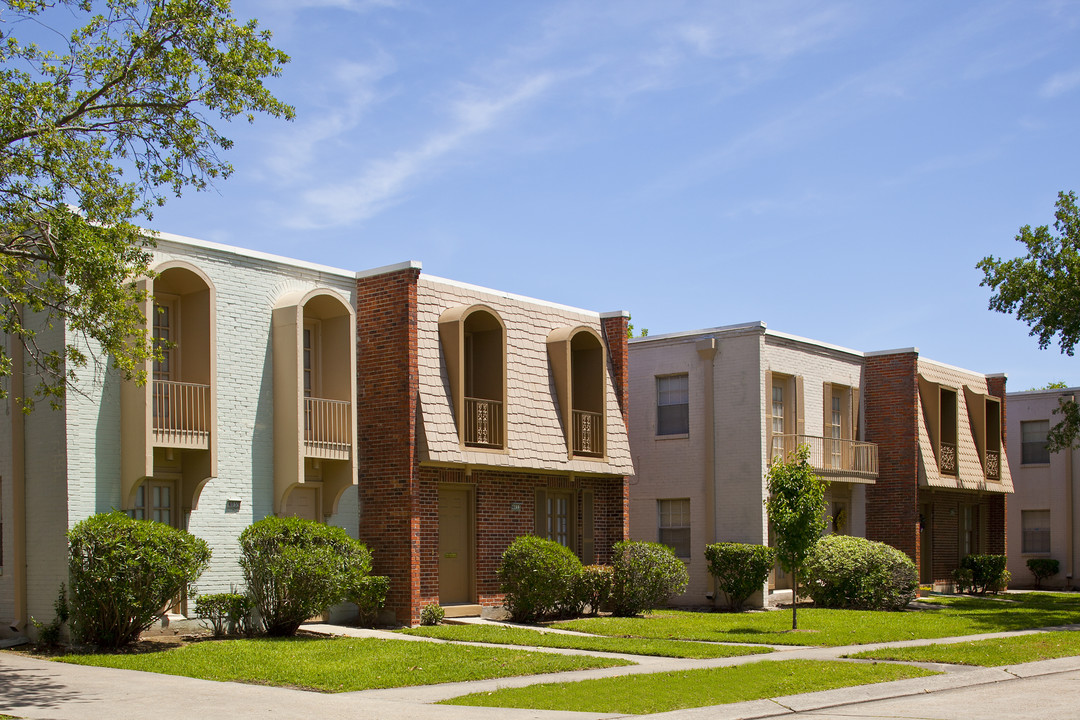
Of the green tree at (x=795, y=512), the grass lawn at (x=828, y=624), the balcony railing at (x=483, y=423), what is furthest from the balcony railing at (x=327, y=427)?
the green tree at (x=795, y=512)

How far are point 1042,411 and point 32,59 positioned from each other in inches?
1328

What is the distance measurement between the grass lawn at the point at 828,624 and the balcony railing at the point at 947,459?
560cm

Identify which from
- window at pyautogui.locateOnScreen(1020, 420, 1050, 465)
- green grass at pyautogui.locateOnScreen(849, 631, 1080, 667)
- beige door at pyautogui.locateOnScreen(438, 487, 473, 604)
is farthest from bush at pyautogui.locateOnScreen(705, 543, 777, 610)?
window at pyautogui.locateOnScreen(1020, 420, 1050, 465)

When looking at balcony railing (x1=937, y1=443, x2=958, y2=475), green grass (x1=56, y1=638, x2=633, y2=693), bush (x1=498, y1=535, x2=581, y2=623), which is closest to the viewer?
green grass (x1=56, y1=638, x2=633, y2=693)

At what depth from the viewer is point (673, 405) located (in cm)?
2867

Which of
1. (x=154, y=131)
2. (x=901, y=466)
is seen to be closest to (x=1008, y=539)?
(x=901, y=466)

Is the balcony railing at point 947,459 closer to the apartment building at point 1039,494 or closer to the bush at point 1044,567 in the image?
the apartment building at point 1039,494

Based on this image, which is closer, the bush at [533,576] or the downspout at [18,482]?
the downspout at [18,482]

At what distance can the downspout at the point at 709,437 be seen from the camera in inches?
1083

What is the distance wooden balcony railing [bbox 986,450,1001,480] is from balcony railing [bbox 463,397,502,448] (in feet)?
63.7

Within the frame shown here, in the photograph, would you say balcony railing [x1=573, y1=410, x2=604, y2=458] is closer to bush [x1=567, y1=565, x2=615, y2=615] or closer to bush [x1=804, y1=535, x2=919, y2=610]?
bush [x1=567, y1=565, x2=615, y2=615]

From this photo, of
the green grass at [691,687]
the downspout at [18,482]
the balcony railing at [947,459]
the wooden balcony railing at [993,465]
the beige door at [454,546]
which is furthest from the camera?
the wooden balcony railing at [993,465]

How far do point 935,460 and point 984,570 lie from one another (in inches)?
151

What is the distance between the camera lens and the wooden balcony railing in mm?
35656
